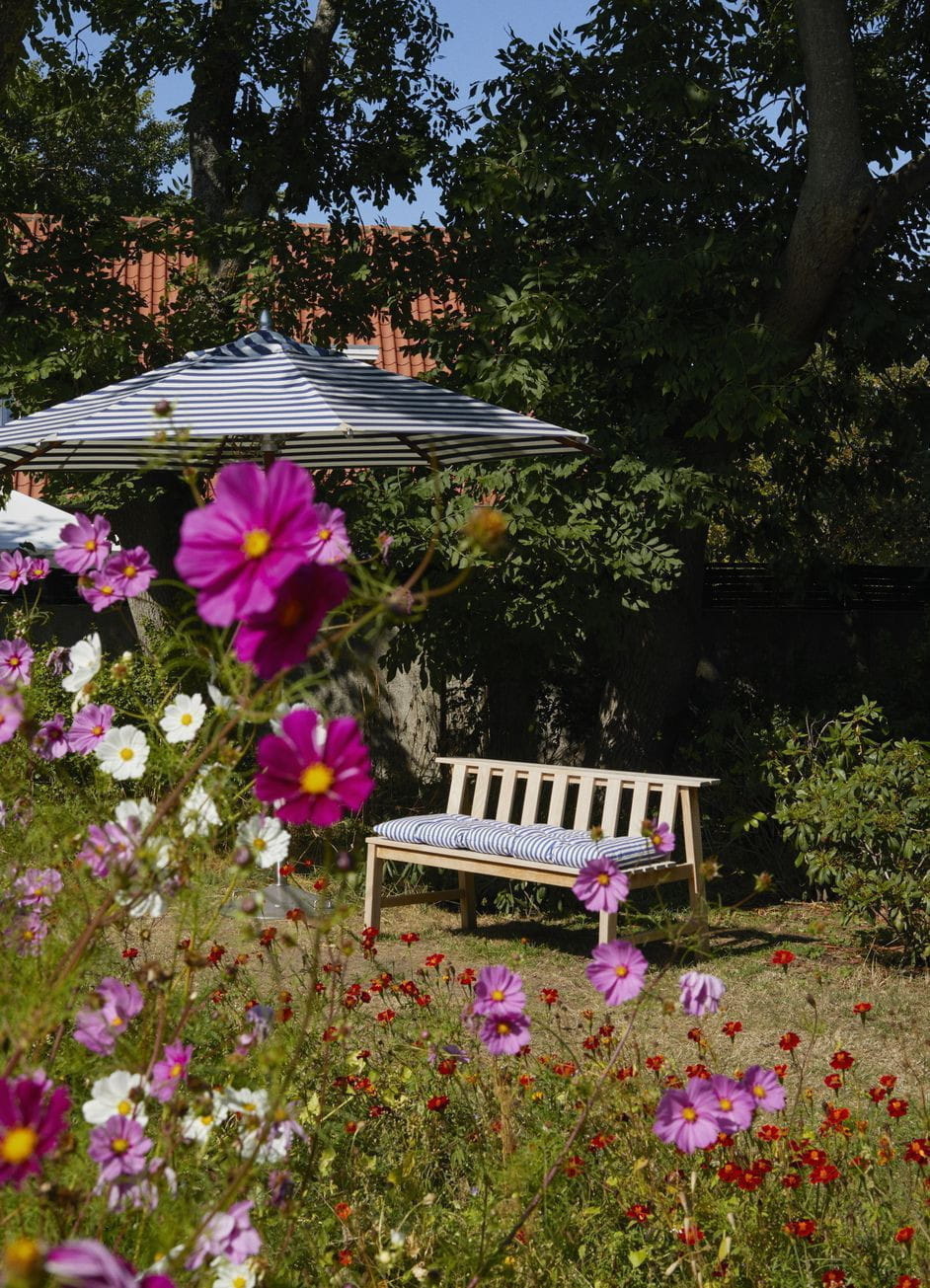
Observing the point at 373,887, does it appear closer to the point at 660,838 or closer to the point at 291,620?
the point at 660,838

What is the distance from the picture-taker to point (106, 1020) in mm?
1472

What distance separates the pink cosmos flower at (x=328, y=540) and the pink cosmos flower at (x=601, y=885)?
25.1 inches

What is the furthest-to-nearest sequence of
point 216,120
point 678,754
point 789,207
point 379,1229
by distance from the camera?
point 216,120
point 678,754
point 789,207
point 379,1229

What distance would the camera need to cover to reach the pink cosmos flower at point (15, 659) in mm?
1854

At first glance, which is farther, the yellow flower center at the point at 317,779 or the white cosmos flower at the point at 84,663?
the white cosmos flower at the point at 84,663

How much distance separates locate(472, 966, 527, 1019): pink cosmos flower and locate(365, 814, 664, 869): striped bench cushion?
3229mm

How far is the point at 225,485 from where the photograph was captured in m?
1.00

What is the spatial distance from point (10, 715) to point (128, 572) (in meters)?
0.45

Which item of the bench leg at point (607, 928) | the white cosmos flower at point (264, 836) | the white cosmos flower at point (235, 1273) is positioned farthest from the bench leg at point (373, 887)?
the white cosmos flower at point (235, 1273)

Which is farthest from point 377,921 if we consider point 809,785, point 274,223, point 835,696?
point 274,223

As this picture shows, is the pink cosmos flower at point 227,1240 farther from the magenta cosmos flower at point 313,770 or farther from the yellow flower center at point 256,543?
the yellow flower center at point 256,543

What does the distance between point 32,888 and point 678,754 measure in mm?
6199

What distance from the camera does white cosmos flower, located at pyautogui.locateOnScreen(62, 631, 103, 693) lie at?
1.78m

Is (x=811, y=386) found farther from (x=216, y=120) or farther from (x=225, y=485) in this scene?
(x=225, y=485)
